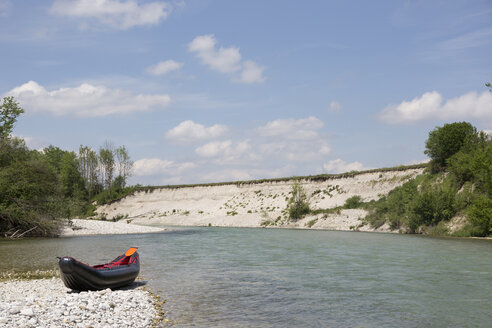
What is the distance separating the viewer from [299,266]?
2136 centimetres

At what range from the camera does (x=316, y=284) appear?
1666 centimetres

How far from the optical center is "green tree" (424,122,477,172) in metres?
50.5

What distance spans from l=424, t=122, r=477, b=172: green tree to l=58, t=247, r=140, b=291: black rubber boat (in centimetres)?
4417

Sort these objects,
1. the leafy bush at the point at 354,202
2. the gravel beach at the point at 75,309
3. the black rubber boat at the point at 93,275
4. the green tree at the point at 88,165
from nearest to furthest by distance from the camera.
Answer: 1. the gravel beach at the point at 75,309
2. the black rubber boat at the point at 93,275
3. the leafy bush at the point at 354,202
4. the green tree at the point at 88,165

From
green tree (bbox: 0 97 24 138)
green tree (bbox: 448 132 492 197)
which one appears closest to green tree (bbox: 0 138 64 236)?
green tree (bbox: 0 97 24 138)

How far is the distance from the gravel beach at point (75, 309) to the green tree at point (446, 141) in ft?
150

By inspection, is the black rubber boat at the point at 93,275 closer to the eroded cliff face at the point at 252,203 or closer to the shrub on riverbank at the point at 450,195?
the shrub on riverbank at the point at 450,195

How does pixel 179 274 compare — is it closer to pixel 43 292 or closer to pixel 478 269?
pixel 43 292

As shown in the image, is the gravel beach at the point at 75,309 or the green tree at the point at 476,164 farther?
the green tree at the point at 476,164

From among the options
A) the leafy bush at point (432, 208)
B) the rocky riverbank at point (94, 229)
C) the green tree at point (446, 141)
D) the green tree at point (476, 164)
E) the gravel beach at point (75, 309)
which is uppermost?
the green tree at point (446, 141)

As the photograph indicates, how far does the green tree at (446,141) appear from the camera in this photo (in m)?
50.5

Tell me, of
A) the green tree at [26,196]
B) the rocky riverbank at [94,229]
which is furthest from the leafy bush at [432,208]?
the green tree at [26,196]

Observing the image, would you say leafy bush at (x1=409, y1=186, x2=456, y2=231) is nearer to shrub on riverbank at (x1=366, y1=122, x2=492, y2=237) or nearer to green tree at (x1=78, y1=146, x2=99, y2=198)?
shrub on riverbank at (x1=366, y1=122, x2=492, y2=237)

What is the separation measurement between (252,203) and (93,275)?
64550mm
